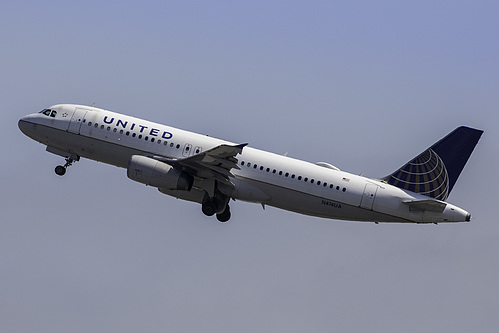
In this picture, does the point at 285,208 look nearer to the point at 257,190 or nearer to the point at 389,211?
the point at 257,190

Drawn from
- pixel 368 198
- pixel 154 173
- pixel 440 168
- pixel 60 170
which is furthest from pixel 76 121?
pixel 440 168

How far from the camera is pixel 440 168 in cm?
5700

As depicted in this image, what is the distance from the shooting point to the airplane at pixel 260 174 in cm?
5525

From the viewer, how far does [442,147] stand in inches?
2261

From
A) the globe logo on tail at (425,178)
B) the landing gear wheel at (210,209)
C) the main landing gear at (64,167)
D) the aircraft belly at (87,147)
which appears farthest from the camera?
the main landing gear at (64,167)

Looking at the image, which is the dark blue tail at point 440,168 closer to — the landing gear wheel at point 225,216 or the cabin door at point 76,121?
the landing gear wheel at point 225,216

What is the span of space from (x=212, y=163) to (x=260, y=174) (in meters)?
3.18

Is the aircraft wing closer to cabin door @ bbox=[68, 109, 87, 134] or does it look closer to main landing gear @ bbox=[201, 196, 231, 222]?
main landing gear @ bbox=[201, 196, 231, 222]

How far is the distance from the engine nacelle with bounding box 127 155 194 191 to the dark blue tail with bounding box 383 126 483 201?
538 inches

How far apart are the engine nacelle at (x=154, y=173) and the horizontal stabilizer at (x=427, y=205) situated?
14.5m

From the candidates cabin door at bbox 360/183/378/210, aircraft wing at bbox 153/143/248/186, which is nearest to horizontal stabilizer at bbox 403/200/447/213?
cabin door at bbox 360/183/378/210

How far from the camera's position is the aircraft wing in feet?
178

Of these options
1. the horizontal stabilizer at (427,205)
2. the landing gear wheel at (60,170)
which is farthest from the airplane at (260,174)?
the landing gear wheel at (60,170)

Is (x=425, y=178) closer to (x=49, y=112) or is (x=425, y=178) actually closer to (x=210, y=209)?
(x=210, y=209)
